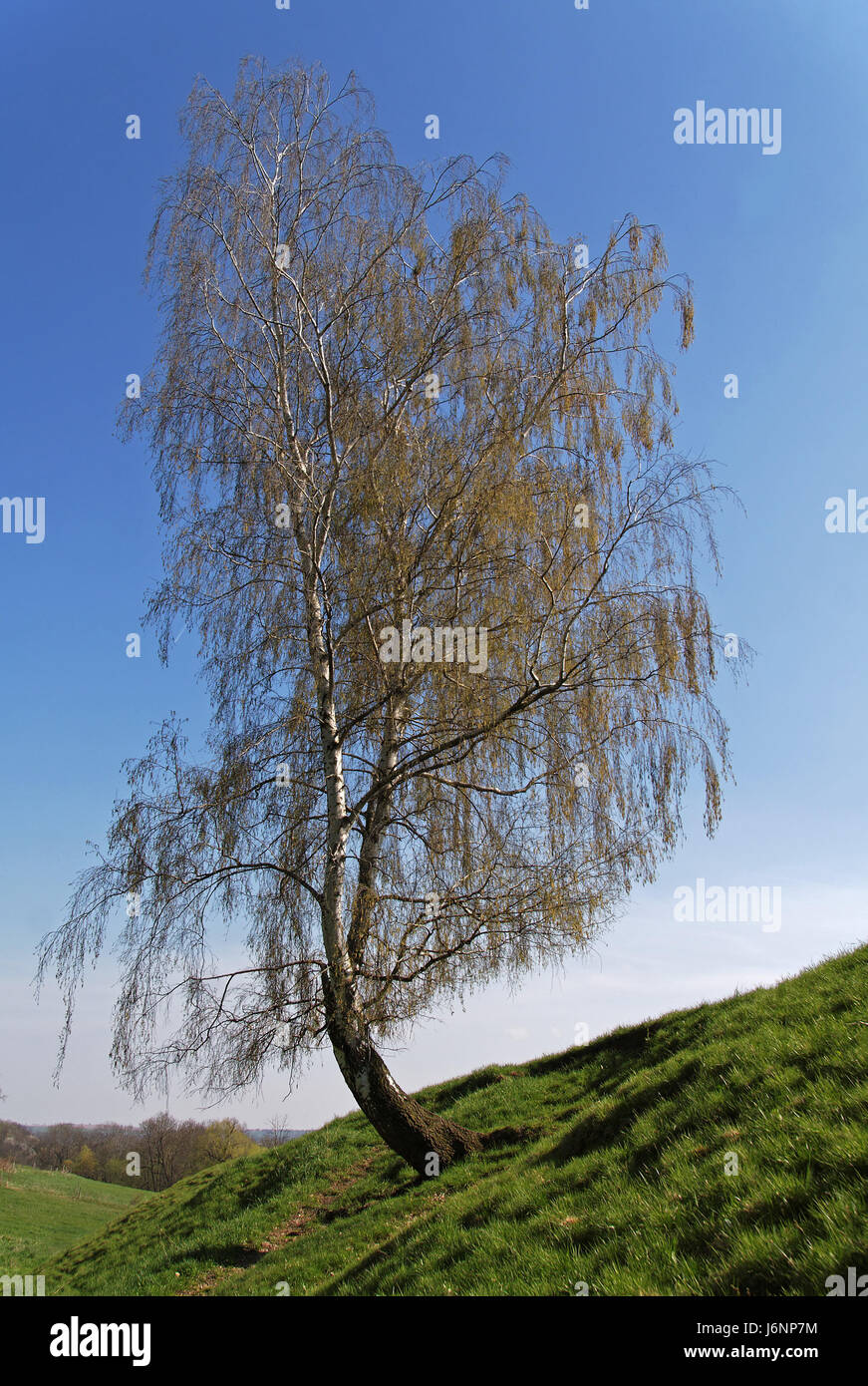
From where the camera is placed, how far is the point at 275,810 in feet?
34.0

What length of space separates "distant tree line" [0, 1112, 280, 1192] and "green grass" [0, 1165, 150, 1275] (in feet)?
5.97

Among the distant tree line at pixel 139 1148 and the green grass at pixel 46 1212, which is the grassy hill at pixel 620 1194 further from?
the distant tree line at pixel 139 1148

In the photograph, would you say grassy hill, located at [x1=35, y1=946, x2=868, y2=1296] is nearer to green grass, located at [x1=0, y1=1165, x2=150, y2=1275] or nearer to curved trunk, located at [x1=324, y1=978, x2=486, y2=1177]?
curved trunk, located at [x1=324, y1=978, x2=486, y2=1177]

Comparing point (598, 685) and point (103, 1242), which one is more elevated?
point (598, 685)

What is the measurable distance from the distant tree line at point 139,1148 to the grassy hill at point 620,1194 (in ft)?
61.9

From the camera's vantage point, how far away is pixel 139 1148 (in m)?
45.9

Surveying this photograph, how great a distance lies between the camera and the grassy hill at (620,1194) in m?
5.09

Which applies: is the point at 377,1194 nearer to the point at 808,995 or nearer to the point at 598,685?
the point at 808,995

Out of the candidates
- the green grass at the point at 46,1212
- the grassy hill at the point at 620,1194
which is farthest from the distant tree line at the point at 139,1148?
the grassy hill at the point at 620,1194

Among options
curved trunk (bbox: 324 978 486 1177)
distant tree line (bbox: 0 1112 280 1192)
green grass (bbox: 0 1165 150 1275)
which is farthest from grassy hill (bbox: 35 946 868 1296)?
distant tree line (bbox: 0 1112 280 1192)
